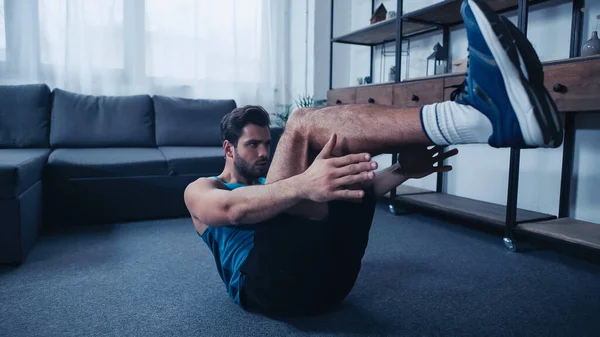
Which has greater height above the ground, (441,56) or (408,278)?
(441,56)

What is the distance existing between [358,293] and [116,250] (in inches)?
48.9

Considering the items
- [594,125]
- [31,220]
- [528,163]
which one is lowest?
[31,220]

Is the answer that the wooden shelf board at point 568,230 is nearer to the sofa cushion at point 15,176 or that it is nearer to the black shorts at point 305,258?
the black shorts at point 305,258

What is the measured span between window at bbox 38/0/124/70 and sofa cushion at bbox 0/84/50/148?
0.48 m

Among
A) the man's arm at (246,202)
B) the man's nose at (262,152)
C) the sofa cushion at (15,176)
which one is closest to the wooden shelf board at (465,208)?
the man's nose at (262,152)

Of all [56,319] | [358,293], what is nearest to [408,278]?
[358,293]

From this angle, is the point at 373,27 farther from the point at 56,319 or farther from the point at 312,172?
the point at 56,319

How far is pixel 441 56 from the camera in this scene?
280cm

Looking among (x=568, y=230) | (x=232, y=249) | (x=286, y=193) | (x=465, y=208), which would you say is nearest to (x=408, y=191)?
(x=465, y=208)

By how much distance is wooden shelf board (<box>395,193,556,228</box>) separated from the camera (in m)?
2.21

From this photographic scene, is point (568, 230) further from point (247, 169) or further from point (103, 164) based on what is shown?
point (103, 164)

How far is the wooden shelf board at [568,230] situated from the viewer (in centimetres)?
181

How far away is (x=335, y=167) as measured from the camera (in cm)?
91

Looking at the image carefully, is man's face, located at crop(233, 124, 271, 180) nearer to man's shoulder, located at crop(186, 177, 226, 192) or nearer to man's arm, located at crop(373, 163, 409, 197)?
man's shoulder, located at crop(186, 177, 226, 192)
